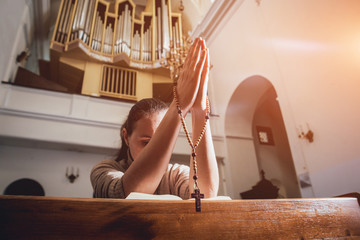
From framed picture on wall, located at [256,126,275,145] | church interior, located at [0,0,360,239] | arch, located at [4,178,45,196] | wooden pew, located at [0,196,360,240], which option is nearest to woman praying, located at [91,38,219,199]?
wooden pew, located at [0,196,360,240]

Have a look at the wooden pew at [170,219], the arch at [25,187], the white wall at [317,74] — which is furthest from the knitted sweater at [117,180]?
the arch at [25,187]

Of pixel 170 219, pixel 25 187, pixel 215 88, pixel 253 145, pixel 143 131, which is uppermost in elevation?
pixel 215 88

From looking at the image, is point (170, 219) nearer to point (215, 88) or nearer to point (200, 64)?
point (200, 64)

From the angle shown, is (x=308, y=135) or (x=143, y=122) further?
(x=308, y=135)

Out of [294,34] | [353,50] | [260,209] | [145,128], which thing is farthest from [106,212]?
[294,34]

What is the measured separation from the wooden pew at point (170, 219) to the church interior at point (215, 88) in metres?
0.03

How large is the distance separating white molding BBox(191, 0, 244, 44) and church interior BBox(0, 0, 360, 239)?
1.2 inches

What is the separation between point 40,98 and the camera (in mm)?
5750

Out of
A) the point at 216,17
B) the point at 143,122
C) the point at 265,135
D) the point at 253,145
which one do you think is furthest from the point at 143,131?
the point at 265,135

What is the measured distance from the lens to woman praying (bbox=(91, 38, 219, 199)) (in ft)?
2.47

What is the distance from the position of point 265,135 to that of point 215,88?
8.45ft

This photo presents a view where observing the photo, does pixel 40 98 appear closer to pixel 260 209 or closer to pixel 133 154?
pixel 133 154

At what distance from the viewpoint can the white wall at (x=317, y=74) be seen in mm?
3369

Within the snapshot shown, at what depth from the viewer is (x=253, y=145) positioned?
6.87 metres
